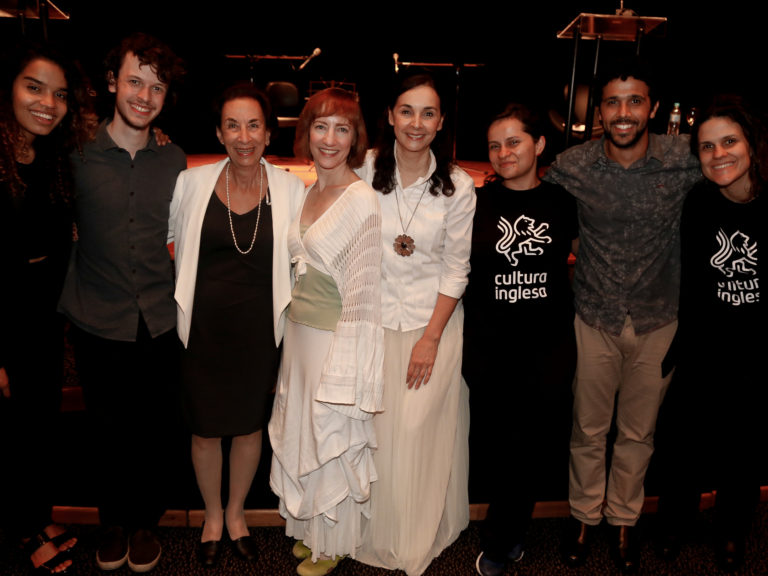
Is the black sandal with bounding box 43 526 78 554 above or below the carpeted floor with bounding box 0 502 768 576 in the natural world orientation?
above

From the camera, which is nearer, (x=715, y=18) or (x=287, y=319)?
(x=287, y=319)

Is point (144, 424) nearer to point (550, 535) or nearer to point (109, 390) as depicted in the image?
point (109, 390)

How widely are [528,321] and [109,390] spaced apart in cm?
151

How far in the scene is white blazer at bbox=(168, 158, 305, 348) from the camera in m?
1.89

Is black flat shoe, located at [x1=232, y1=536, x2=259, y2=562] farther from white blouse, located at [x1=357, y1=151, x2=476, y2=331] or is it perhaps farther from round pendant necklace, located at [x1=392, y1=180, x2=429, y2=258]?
round pendant necklace, located at [x1=392, y1=180, x2=429, y2=258]

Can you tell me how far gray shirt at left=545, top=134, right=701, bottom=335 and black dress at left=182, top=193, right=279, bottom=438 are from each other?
1140 millimetres

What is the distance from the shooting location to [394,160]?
6.56 ft

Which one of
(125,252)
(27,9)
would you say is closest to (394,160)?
(125,252)

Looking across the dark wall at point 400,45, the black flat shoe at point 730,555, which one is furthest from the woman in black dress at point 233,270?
the dark wall at point 400,45

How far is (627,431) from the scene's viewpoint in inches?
86.4

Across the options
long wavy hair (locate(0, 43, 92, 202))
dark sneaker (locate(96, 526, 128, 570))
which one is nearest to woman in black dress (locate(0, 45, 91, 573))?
long wavy hair (locate(0, 43, 92, 202))

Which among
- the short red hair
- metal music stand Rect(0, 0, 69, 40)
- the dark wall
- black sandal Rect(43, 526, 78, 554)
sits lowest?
black sandal Rect(43, 526, 78, 554)

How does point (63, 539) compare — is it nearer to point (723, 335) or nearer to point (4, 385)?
point (4, 385)

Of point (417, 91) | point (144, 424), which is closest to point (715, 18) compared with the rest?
point (417, 91)
